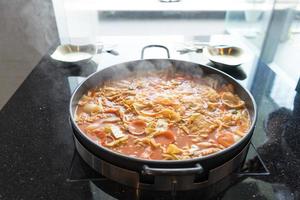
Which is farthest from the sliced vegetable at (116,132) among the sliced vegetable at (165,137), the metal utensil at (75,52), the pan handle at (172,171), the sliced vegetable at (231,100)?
the metal utensil at (75,52)

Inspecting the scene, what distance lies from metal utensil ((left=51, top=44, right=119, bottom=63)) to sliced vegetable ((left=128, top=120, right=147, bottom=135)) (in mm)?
813

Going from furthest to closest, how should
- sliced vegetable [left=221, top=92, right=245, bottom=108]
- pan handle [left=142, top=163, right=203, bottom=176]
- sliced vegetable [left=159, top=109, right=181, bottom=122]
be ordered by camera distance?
sliced vegetable [left=221, top=92, right=245, bottom=108]
sliced vegetable [left=159, top=109, right=181, bottom=122]
pan handle [left=142, top=163, right=203, bottom=176]

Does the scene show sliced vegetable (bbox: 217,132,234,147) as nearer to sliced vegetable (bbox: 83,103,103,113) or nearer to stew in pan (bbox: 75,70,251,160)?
stew in pan (bbox: 75,70,251,160)

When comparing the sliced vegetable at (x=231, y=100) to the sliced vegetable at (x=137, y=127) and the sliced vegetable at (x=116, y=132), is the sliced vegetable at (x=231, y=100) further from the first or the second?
the sliced vegetable at (x=116, y=132)

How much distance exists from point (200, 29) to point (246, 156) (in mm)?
3211

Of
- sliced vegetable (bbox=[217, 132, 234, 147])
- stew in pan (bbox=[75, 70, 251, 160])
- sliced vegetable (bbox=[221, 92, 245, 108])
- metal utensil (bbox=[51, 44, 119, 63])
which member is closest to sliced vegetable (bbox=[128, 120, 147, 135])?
stew in pan (bbox=[75, 70, 251, 160])

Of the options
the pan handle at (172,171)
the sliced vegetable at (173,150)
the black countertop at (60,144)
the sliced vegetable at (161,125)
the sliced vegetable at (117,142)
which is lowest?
the black countertop at (60,144)

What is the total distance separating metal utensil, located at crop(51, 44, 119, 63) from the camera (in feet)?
6.36

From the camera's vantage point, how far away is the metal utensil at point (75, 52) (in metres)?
1.94

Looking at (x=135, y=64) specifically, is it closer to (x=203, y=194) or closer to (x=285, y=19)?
(x=203, y=194)

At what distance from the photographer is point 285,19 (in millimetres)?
2777

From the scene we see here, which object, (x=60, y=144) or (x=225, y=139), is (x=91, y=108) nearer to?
(x=60, y=144)

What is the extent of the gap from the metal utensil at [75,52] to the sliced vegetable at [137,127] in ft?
2.67

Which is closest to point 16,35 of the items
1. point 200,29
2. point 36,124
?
point 36,124
